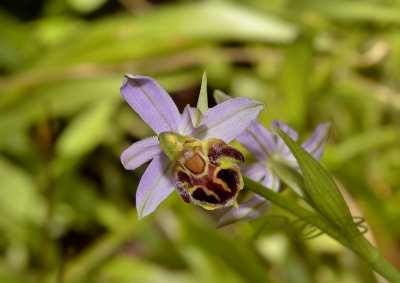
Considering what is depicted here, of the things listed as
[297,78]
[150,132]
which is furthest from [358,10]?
[150,132]

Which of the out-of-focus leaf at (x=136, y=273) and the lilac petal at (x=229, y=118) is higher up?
the lilac petal at (x=229, y=118)

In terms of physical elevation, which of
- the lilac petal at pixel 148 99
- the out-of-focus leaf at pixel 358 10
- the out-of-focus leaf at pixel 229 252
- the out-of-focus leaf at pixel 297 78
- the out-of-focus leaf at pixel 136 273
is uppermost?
the lilac petal at pixel 148 99

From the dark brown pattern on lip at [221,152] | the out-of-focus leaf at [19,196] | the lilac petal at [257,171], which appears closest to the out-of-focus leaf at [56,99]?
the out-of-focus leaf at [19,196]

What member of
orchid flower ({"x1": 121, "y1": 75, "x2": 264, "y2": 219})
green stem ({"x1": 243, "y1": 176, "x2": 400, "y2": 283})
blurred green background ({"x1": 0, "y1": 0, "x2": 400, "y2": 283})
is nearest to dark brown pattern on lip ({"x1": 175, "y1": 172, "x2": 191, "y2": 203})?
orchid flower ({"x1": 121, "y1": 75, "x2": 264, "y2": 219})

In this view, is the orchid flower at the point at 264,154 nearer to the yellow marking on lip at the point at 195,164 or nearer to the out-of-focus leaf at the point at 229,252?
the yellow marking on lip at the point at 195,164

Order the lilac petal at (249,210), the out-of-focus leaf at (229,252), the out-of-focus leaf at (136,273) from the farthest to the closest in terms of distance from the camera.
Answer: the out-of-focus leaf at (136,273)
the out-of-focus leaf at (229,252)
the lilac petal at (249,210)

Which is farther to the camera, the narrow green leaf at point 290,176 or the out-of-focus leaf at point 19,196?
the out-of-focus leaf at point 19,196

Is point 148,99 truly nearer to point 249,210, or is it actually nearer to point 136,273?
point 249,210
